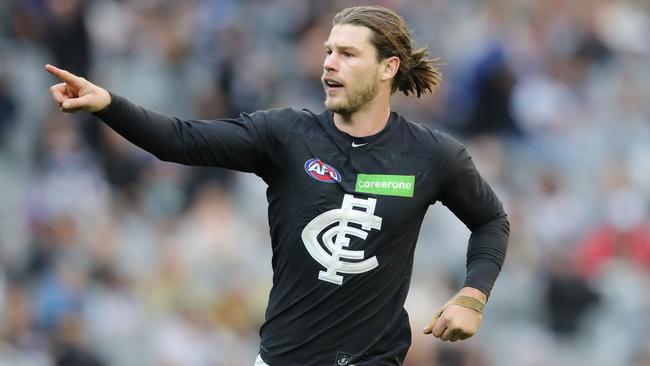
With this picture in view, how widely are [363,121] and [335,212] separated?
0.44 meters

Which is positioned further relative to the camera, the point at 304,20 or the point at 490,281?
the point at 304,20

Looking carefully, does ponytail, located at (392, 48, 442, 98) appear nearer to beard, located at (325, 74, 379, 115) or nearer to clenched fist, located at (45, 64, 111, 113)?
beard, located at (325, 74, 379, 115)

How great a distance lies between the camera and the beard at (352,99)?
18.2ft

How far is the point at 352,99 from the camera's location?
18.3 ft

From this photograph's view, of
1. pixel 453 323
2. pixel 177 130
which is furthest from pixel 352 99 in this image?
pixel 453 323

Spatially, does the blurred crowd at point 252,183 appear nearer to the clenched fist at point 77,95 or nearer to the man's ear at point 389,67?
the man's ear at point 389,67

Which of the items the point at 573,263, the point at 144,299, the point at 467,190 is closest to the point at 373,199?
the point at 467,190

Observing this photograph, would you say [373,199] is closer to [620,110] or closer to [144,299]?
[144,299]

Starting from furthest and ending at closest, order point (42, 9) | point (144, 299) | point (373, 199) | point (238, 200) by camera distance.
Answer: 1. point (42, 9)
2. point (238, 200)
3. point (144, 299)
4. point (373, 199)

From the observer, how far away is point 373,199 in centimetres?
550

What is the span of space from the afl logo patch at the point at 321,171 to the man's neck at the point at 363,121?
201 millimetres

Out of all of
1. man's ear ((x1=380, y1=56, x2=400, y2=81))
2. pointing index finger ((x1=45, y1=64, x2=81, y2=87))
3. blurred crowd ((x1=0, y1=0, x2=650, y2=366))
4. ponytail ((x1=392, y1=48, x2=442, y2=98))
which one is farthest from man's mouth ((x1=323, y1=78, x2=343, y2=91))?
blurred crowd ((x1=0, y1=0, x2=650, y2=366))

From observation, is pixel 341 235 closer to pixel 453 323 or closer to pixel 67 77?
pixel 453 323

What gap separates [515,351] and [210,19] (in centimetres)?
451
